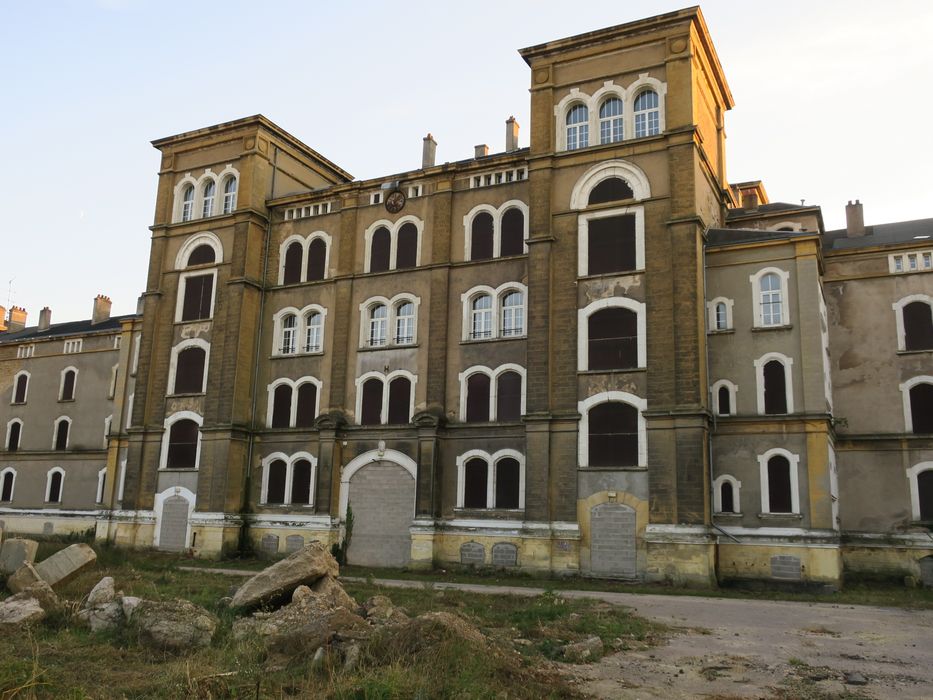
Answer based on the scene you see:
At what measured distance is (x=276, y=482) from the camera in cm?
3359

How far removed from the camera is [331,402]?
107 ft

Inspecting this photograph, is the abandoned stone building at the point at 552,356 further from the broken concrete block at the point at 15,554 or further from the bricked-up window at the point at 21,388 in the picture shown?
the broken concrete block at the point at 15,554

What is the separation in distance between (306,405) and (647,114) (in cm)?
1750

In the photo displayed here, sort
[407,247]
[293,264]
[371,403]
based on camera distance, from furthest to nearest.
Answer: [293,264], [407,247], [371,403]

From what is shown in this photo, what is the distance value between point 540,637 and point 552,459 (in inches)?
538

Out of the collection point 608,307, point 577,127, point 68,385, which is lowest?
point 68,385

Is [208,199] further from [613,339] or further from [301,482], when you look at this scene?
[613,339]

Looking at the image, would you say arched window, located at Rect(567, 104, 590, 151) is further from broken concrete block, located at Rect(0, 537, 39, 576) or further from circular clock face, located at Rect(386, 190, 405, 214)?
broken concrete block, located at Rect(0, 537, 39, 576)

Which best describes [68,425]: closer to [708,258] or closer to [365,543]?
[365,543]

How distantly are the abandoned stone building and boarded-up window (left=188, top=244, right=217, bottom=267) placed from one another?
0.09 m

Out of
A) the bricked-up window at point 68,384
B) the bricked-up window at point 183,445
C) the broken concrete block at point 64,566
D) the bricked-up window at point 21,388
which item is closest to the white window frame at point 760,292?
the broken concrete block at point 64,566

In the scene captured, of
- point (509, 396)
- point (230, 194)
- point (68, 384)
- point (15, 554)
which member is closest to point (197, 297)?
point (230, 194)

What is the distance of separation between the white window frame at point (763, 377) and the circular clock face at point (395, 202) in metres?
15.2

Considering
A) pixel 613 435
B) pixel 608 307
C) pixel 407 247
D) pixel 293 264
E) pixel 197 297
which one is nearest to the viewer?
pixel 613 435
